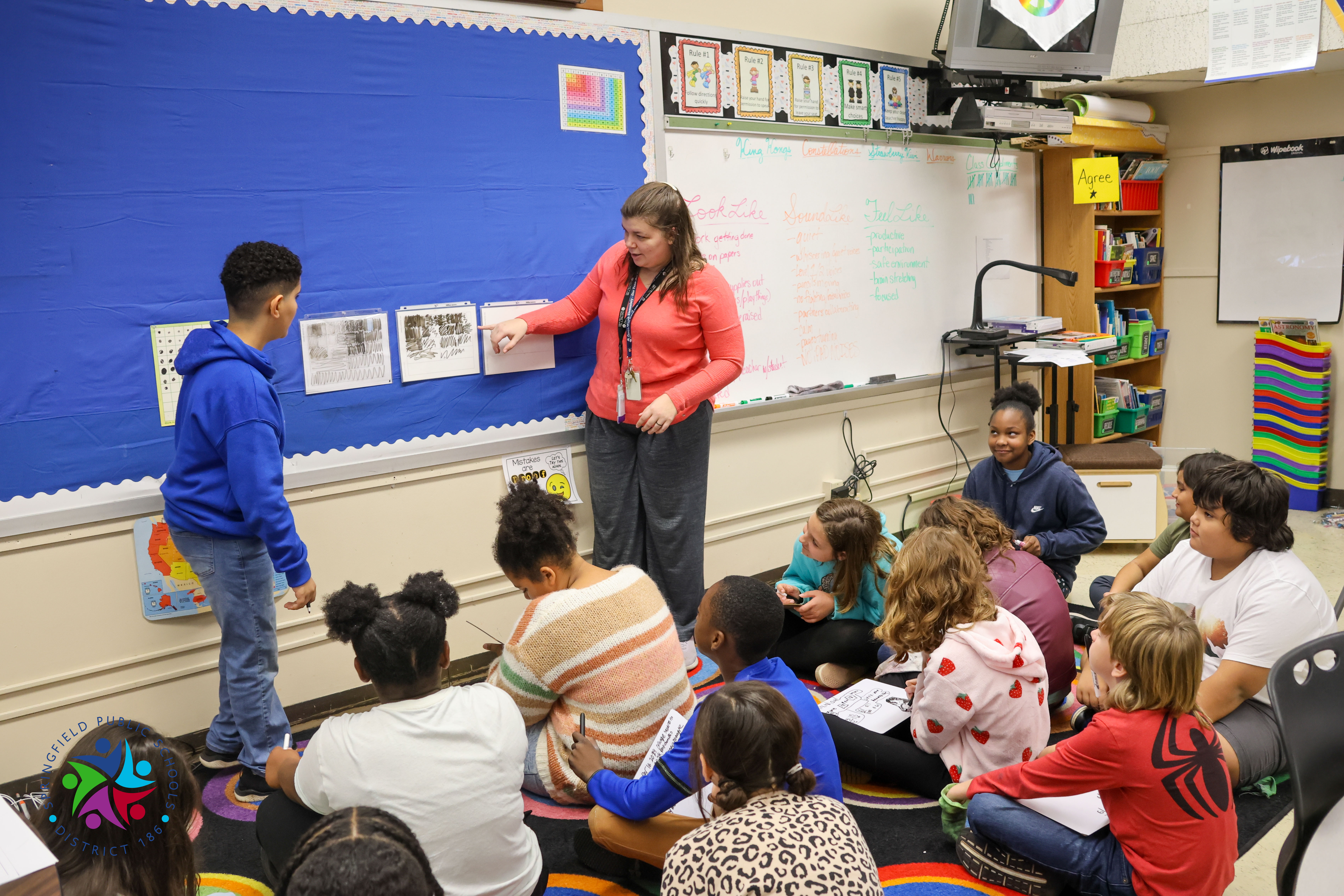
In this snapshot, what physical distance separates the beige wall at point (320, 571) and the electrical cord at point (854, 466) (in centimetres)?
7

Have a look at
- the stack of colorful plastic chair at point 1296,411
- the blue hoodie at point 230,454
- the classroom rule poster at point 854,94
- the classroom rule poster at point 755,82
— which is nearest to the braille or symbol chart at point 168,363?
the blue hoodie at point 230,454

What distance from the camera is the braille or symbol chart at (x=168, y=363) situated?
250 cm

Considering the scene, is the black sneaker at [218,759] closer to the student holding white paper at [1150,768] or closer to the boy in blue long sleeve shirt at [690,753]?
the boy in blue long sleeve shirt at [690,753]

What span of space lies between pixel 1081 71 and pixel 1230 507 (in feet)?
9.45

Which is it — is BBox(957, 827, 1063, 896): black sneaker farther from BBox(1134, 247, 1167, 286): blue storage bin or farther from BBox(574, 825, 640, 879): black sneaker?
BBox(1134, 247, 1167, 286): blue storage bin

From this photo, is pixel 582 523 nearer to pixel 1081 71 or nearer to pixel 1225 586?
pixel 1225 586

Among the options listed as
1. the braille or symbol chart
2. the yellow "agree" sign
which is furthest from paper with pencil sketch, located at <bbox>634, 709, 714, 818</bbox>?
the yellow "agree" sign

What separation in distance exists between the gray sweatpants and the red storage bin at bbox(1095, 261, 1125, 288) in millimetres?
3059

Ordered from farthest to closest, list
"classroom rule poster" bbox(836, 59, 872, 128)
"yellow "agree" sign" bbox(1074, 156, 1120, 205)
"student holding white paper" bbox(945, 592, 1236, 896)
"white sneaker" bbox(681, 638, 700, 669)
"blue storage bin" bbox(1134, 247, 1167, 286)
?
1. "blue storage bin" bbox(1134, 247, 1167, 286)
2. "yellow "agree" sign" bbox(1074, 156, 1120, 205)
3. "classroom rule poster" bbox(836, 59, 872, 128)
4. "white sneaker" bbox(681, 638, 700, 669)
5. "student holding white paper" bbox(945, 592, 1236, 896)

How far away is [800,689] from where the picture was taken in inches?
72.8

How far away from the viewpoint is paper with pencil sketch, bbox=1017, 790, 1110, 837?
191cm

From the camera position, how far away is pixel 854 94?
13.4 ft

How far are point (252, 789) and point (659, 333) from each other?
173 centimetres

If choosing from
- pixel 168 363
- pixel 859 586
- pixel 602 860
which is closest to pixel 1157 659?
pixel 602 860
